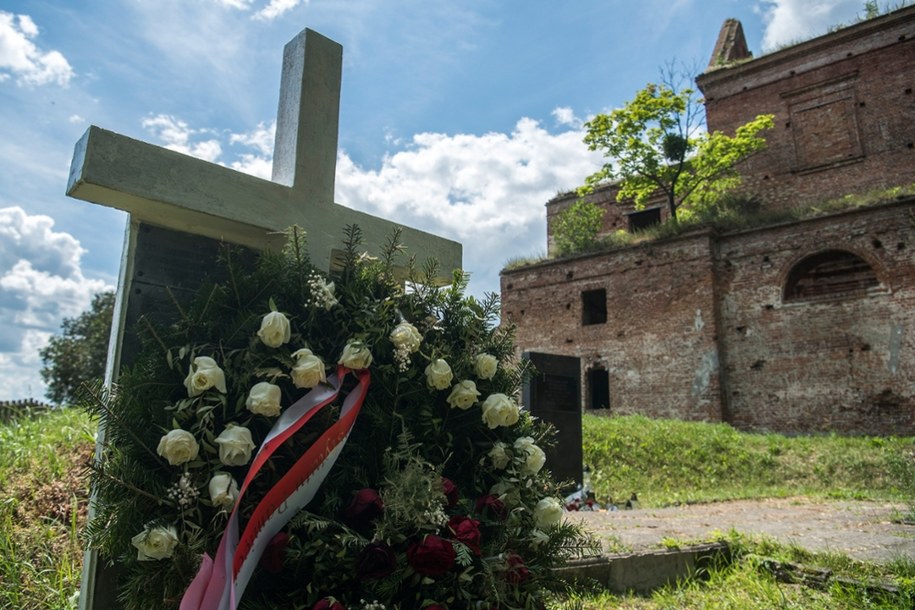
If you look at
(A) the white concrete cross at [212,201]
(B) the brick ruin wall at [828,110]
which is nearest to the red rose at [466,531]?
(A) the white concrete cross at [212,201]

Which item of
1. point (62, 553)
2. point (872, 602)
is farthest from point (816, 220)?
point (62, 553)

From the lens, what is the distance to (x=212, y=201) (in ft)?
8.64

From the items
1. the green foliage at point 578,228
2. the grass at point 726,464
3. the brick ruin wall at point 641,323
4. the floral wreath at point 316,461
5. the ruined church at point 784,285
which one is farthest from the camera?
the green foliage at point 578,228

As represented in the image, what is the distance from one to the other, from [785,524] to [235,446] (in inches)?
253

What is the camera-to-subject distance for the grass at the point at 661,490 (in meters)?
3.68

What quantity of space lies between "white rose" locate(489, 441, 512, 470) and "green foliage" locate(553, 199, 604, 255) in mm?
17687

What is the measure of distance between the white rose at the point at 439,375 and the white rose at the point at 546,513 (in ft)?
1.92

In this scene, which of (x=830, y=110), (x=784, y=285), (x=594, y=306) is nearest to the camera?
(x=784, y=285)

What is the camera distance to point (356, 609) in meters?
1.86

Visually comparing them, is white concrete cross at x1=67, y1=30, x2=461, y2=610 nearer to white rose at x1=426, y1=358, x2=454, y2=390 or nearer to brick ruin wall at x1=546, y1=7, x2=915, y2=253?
white rose at x1=426, y1=358, x2=454, y2=390

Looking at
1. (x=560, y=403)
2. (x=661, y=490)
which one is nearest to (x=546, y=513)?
(x=560, y=403)

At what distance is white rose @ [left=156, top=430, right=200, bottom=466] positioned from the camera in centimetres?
192

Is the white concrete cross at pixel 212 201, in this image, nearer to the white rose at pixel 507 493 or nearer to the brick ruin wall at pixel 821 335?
the white rose at pixel 507 493

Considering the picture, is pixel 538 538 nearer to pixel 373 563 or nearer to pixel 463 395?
pixel 463 395
